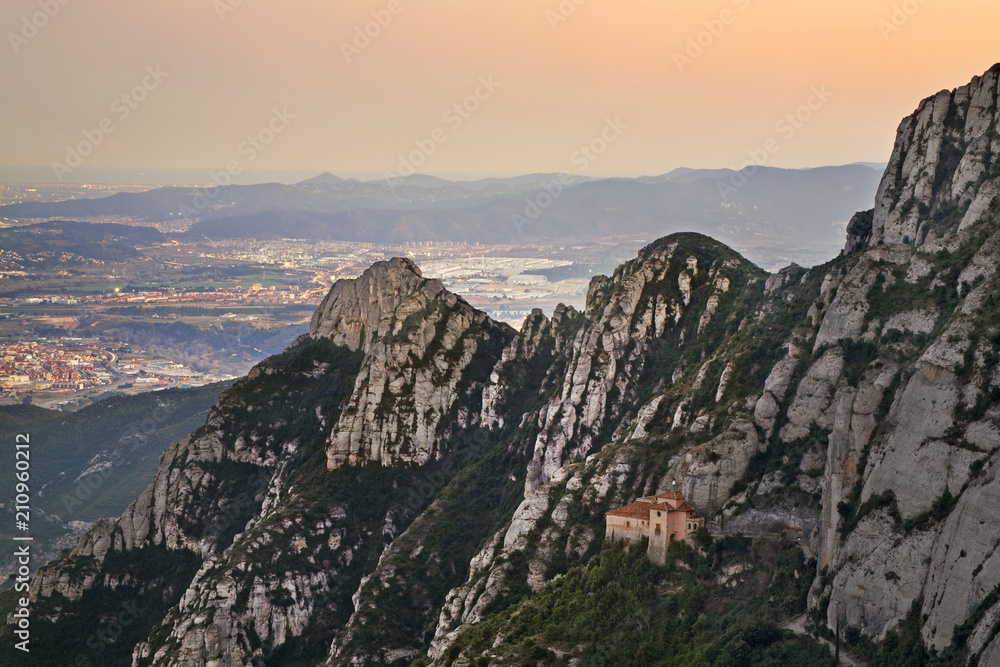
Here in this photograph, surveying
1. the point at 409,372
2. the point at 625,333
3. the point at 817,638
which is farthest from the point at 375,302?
the point at 817,638

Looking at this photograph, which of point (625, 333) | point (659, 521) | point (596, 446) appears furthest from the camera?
point (625, 333)

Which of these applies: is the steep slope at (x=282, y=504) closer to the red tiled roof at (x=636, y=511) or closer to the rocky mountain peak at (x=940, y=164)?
the red tiled roof at (x=636, y=511)

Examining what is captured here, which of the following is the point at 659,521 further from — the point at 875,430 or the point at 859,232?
the point at 859,232

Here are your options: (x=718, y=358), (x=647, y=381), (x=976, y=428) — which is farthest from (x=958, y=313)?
(x=647, y=381)

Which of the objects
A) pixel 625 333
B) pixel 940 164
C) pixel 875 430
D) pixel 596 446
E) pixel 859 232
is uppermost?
pixel 940 164

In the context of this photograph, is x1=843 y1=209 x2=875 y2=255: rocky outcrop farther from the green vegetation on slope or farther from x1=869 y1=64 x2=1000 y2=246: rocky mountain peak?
the green vegetation on slope

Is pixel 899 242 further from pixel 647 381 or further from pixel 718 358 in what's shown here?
pixel 647 381

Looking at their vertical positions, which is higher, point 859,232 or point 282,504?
point 859,232
